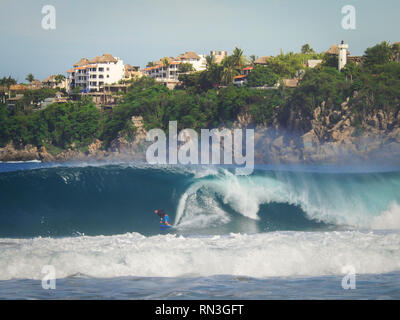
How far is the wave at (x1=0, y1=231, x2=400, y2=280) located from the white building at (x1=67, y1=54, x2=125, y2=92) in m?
107

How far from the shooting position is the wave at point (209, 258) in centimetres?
1142

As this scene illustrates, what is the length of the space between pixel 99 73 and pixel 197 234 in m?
108

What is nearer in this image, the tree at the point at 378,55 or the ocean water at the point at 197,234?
the ocean water at the point at 197,234

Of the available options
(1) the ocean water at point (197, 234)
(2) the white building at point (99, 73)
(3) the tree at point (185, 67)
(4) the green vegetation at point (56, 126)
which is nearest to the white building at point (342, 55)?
(4) the green vegetation at point (56, 126)

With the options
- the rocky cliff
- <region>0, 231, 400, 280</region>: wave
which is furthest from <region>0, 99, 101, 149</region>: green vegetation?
<region>0, 231, 400, 280</region>: wave

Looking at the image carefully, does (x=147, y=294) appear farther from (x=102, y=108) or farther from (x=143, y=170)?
(x=102, y=108)

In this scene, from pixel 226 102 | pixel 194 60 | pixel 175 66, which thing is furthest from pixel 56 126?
pixel 194 60

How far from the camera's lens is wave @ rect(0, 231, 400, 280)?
37.5 feet

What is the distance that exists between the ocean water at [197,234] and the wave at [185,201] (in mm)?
46

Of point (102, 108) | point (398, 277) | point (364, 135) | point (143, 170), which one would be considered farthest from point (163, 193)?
point (102, 108)

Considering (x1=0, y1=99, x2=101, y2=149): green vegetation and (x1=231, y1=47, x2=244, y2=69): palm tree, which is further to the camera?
(x1=231, y1=47, x2=244, y2=69): palm tree

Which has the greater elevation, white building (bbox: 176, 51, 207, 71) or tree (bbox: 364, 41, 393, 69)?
white building (bbox: 176, 51, 207, 71)

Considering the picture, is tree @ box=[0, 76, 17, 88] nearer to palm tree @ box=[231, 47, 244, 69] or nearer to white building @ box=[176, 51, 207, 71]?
white building @ box=[176, 51, 207, 71]

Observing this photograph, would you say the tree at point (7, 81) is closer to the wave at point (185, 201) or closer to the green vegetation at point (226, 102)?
the green vegetation at point (226, 102)
